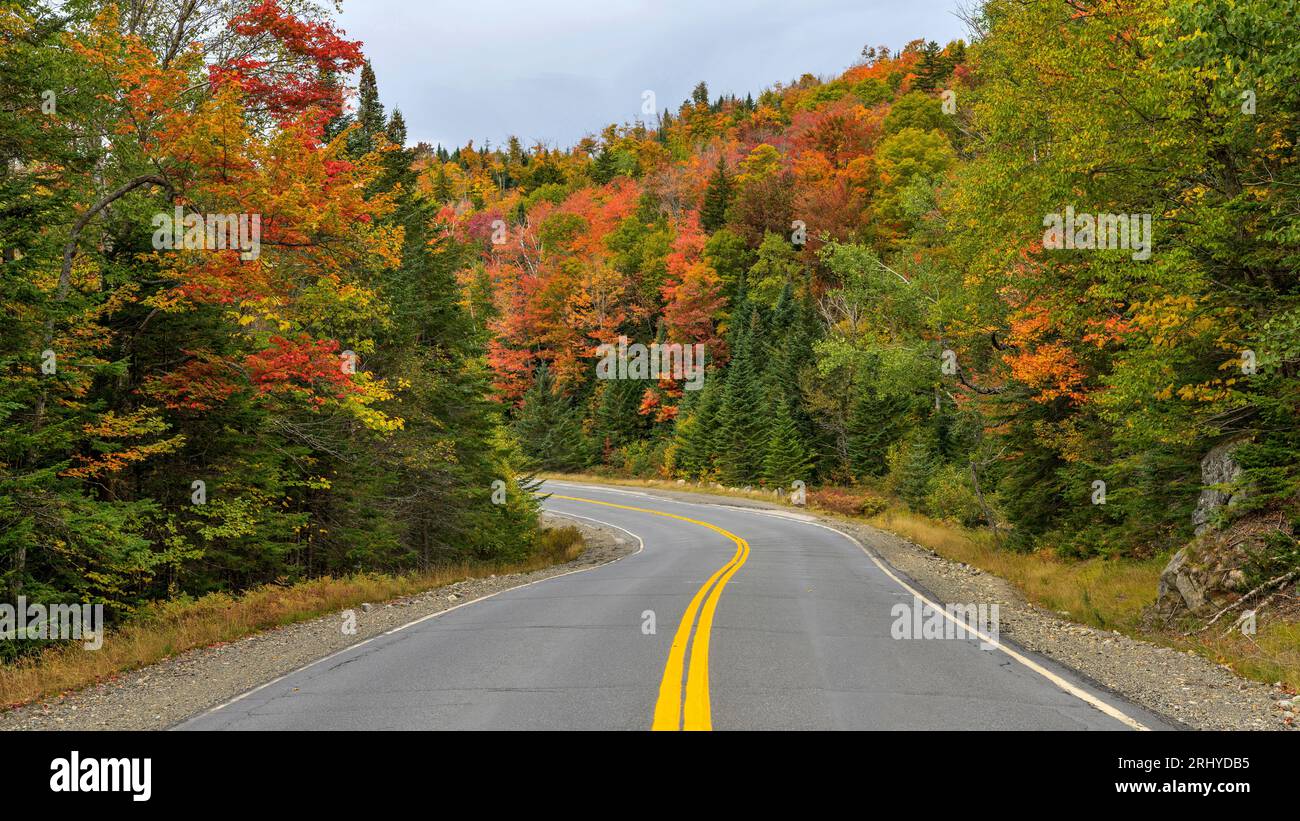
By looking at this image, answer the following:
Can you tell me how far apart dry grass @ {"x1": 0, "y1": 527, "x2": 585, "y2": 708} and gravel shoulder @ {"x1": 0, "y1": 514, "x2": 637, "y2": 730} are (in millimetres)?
255

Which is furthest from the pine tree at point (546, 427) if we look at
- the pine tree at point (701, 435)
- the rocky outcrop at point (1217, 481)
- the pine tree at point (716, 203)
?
the rocky outcrop at point (1217, 481)

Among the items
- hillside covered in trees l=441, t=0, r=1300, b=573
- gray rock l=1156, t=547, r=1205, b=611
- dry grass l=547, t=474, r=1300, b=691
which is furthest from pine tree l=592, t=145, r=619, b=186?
gray rock l=1156, t=547, r=1205, b=611

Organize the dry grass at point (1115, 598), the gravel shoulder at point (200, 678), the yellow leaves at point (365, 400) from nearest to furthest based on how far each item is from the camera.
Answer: the gravel shoulder at point (200, 678), the dry grass at point (1115, 598), the yellow leaves at point (365, 400)

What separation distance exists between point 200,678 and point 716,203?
60369 millimetres

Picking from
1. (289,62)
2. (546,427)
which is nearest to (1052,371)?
(289,62)

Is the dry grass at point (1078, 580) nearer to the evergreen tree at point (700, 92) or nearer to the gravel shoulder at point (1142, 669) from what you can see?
the gravel shoulder at point (1142, 669)

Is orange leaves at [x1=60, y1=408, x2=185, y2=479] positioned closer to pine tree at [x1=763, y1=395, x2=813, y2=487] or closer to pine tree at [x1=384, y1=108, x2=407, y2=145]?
pine tree at [x1=384, y1=108, x2=407, y2=145]

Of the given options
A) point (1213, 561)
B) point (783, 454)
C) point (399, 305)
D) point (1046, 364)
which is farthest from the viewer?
point (783, 454)

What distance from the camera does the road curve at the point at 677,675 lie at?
570 cm

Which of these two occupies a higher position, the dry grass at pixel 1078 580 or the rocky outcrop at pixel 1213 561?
the rocky outcrop at pixel 1213 561

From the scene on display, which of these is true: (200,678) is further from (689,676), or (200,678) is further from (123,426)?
(123,426)

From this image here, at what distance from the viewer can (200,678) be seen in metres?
8.13

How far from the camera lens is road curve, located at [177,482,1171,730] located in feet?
18.7

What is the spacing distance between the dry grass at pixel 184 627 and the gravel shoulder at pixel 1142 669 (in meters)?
10.7
